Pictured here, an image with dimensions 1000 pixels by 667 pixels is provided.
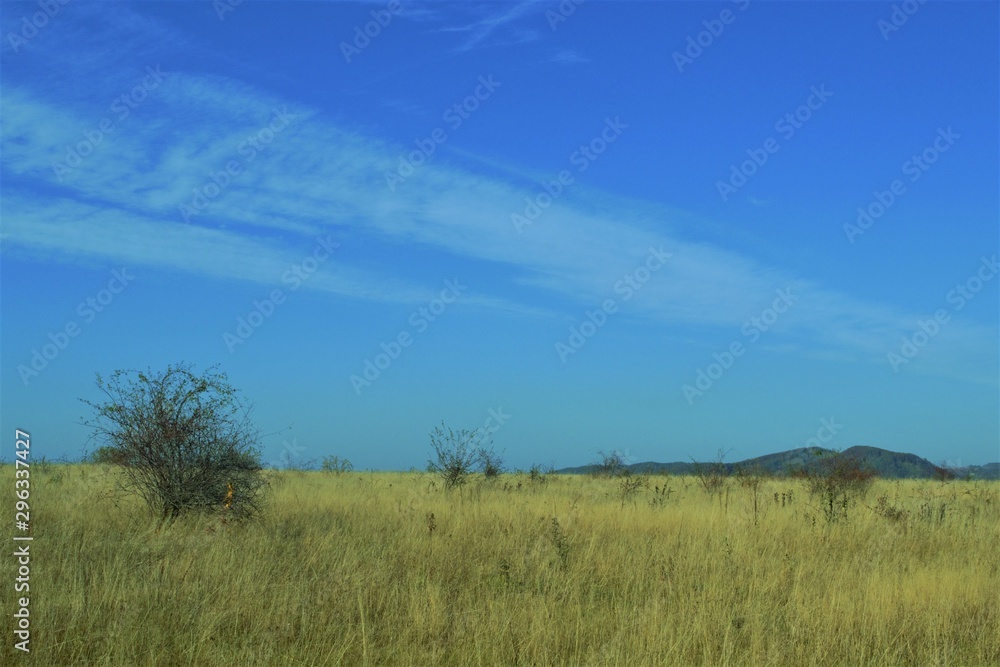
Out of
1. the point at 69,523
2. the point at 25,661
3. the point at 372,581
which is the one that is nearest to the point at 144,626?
the point at 25,661

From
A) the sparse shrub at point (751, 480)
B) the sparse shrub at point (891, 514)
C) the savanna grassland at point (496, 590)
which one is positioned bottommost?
the savanna grassland at point (496, 590)

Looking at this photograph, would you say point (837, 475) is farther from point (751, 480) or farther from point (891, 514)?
point (751, 480)

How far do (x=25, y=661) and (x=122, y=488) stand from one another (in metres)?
6.95

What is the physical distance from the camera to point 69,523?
10234 mm

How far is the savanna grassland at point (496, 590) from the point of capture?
6.50 m

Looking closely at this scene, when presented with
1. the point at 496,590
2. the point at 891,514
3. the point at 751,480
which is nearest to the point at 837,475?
the point at 891,514

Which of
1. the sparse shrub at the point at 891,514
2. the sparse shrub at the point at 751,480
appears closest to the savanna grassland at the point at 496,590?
the sparse shrub at the point at 891,514

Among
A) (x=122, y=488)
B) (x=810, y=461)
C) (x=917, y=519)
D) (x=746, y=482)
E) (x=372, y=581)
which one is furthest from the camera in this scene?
(x=746, y=482)

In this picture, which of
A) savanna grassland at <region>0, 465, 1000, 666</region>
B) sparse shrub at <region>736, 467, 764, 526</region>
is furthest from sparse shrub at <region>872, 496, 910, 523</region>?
sparse shrub at <region>736, 467, 764, 526</region>

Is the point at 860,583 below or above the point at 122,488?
below

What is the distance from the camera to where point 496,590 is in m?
8.52

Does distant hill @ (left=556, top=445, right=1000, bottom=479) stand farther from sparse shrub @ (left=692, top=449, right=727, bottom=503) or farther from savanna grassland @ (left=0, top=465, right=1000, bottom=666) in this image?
savanna grassland @ (left=0, top=465, right=1000, bottom=666)

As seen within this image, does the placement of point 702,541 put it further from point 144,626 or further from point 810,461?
point 810,461

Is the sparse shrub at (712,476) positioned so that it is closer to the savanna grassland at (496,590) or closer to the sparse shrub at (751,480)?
the sparse shrub at (751,480)
